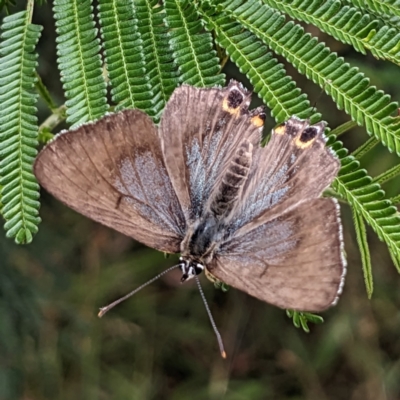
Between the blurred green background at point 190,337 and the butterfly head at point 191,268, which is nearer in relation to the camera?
the butterfly head at point 191,268

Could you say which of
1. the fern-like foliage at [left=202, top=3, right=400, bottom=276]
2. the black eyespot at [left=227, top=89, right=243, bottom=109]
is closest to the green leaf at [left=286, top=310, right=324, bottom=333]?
the fern-like foliage at [left=202, top=3, right=400, bottom=276]

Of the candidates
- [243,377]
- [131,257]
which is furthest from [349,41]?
[243,377]

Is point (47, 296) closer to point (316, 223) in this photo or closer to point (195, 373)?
point (195, 373)

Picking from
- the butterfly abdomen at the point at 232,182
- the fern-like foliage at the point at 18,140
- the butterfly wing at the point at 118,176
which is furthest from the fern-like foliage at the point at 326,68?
the fern-like foliage at the point at 18,140

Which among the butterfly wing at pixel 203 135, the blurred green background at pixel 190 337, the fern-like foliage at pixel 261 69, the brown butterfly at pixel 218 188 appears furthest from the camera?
the blurred green background at pixel 190 337

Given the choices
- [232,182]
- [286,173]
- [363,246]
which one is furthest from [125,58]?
[363,246]

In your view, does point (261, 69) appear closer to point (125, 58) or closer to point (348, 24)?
point (348, 24)

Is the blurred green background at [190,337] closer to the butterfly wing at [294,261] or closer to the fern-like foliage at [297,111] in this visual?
the fern-like foliage at [297,111]

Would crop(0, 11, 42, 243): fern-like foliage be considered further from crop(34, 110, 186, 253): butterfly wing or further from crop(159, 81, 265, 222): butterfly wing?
crop(159, 81, 265, 222): butterfly wing
